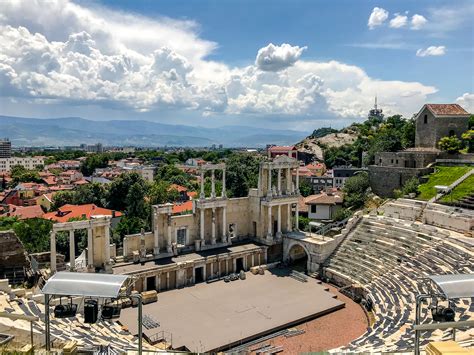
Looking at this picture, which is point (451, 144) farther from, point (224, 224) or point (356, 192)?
point (224, 224)

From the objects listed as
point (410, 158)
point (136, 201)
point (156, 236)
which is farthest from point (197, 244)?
point (410, 158)

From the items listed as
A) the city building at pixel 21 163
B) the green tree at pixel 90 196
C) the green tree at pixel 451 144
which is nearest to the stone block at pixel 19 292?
the green tree at pixel 90 196

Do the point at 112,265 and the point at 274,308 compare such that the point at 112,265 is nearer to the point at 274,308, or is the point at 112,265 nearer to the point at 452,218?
the point at 274,308

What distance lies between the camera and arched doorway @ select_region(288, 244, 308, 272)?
116ft

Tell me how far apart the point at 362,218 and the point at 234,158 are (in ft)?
107

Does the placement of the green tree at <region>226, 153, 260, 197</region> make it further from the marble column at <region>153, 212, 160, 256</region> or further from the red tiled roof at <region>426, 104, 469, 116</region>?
the marble column at <region>153, 212, 160, 256</region>

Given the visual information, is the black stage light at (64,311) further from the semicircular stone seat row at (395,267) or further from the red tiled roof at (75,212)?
the red tiled roof at (75,212)

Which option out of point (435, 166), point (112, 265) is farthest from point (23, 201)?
point (435, 166)

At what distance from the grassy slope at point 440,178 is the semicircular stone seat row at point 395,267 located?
6.64 metres

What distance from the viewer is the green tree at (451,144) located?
4603cm

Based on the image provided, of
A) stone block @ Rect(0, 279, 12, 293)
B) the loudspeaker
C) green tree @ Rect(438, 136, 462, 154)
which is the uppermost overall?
green tree @ Rect(438, 136, 462, 154)

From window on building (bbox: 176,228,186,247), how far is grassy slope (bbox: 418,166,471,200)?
21831 millimetres

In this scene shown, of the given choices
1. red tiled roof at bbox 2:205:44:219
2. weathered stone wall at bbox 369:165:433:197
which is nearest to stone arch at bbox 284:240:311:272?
weathered stone wall at bbox 369:165:433:197

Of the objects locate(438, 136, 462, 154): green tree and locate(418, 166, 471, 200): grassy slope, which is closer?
locate(418, 166, 471, 200): grassy slope
